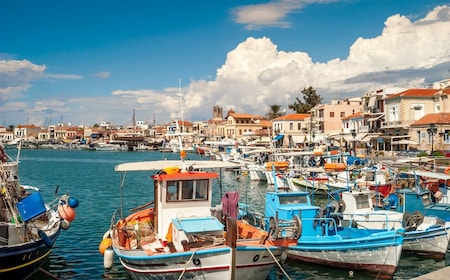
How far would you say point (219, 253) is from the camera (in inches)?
464

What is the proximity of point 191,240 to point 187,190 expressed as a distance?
2.41m

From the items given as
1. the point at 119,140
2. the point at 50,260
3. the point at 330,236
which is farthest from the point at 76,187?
the point at 119,140

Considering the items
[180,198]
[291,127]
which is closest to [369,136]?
[291,127]

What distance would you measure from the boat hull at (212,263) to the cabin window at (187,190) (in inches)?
89.6

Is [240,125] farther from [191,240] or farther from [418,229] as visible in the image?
[191,240]

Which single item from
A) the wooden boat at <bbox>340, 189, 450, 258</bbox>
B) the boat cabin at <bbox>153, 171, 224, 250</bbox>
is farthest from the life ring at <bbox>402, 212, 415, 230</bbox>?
the boat cabin at <bbox>153, 171, 224, 250</bbox>

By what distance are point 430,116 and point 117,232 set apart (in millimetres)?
50577

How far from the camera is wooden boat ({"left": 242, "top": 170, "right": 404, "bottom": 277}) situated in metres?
15.5

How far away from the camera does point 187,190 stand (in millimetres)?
14688

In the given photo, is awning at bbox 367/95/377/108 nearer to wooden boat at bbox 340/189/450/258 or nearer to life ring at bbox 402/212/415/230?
wooden boat at bbox 340/189/450/258

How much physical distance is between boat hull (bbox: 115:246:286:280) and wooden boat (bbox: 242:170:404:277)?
7.42ft

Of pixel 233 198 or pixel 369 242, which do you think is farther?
pixel 369 242

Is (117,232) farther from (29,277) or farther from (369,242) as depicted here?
(369,242)

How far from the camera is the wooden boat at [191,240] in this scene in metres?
11.9
